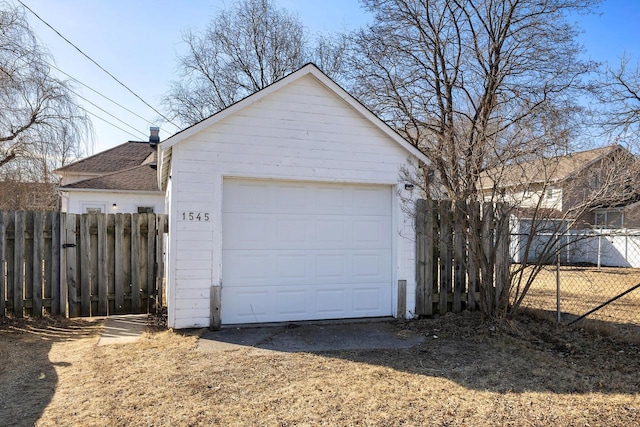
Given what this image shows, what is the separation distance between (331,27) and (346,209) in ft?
33.6

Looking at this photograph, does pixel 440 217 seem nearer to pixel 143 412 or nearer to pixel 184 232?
pixel 184 232

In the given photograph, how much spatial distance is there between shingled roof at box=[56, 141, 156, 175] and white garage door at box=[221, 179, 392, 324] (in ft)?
47.7

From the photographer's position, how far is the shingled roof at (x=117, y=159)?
19734 millimetres

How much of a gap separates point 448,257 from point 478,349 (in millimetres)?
1999

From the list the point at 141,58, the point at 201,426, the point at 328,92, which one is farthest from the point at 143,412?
the point at 141,58

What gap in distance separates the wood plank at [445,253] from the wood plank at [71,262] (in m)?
6.17

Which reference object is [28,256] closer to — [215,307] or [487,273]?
[215,307]

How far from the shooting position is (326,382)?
4156 millimetres

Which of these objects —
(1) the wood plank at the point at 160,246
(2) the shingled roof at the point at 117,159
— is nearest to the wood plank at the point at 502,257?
(1) the wood plank at the point at 160,246

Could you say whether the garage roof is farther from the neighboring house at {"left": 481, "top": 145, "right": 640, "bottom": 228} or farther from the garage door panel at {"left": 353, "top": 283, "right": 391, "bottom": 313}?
the garage door panel at {"left": 353, "top": 283, "right": 391, "bottom": 313}

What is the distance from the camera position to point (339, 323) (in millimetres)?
6633

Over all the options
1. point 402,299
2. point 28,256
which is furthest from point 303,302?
point 28,256

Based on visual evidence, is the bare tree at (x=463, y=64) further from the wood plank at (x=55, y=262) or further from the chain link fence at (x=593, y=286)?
the wood plank at (x=55, y=262)

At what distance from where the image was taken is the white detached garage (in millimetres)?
6102
